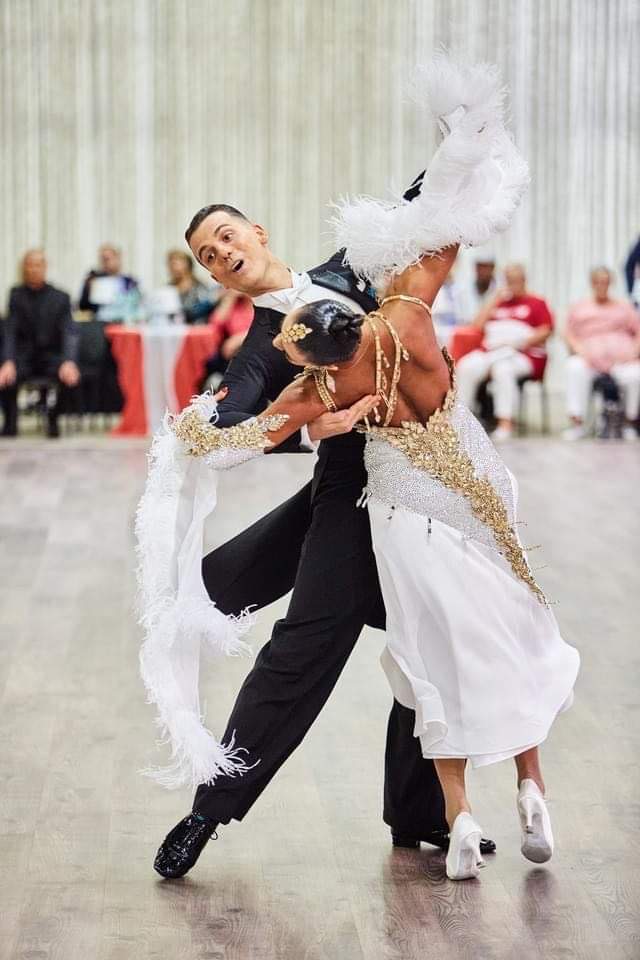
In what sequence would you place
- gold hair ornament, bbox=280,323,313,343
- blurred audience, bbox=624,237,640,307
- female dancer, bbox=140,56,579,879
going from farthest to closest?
blurred audience, bbox=624,237,640,307 < female dancer, bbox=140,56,579,879 < gold hair ornament, bbox=280,323,313,343

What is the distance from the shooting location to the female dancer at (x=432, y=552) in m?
2.74

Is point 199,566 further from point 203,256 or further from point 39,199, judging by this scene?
point 39,199

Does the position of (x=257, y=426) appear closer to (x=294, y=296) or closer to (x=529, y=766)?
(x=294, y=296)

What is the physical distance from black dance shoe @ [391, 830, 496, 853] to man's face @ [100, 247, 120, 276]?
8.07 meters

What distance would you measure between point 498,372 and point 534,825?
6809mm

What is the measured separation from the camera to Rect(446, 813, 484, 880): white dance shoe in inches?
110

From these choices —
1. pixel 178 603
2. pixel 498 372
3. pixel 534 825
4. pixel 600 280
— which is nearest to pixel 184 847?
pixel 178 603

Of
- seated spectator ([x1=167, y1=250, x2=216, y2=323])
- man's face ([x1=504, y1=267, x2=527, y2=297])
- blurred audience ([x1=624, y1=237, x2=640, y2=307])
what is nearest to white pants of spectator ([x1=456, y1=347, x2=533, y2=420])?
man's face ([x1=504, y1=267, x2=527, y2=297])

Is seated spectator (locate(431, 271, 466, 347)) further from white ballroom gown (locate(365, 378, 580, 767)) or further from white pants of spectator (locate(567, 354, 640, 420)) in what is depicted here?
white ballroom gown (locate(365, 378, 580, 767))

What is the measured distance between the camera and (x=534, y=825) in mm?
2852

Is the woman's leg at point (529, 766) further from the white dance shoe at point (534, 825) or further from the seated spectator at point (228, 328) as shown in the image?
the seated spectator at point (228, 328)

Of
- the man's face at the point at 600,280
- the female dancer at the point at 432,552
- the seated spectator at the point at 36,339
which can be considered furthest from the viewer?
the man's face at the point at 600,280

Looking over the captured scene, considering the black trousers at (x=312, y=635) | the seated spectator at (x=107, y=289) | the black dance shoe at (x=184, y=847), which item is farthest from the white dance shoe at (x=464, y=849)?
the seated spectator at (x=107, y=289)

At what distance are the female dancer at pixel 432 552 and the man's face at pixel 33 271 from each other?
7.04 m
